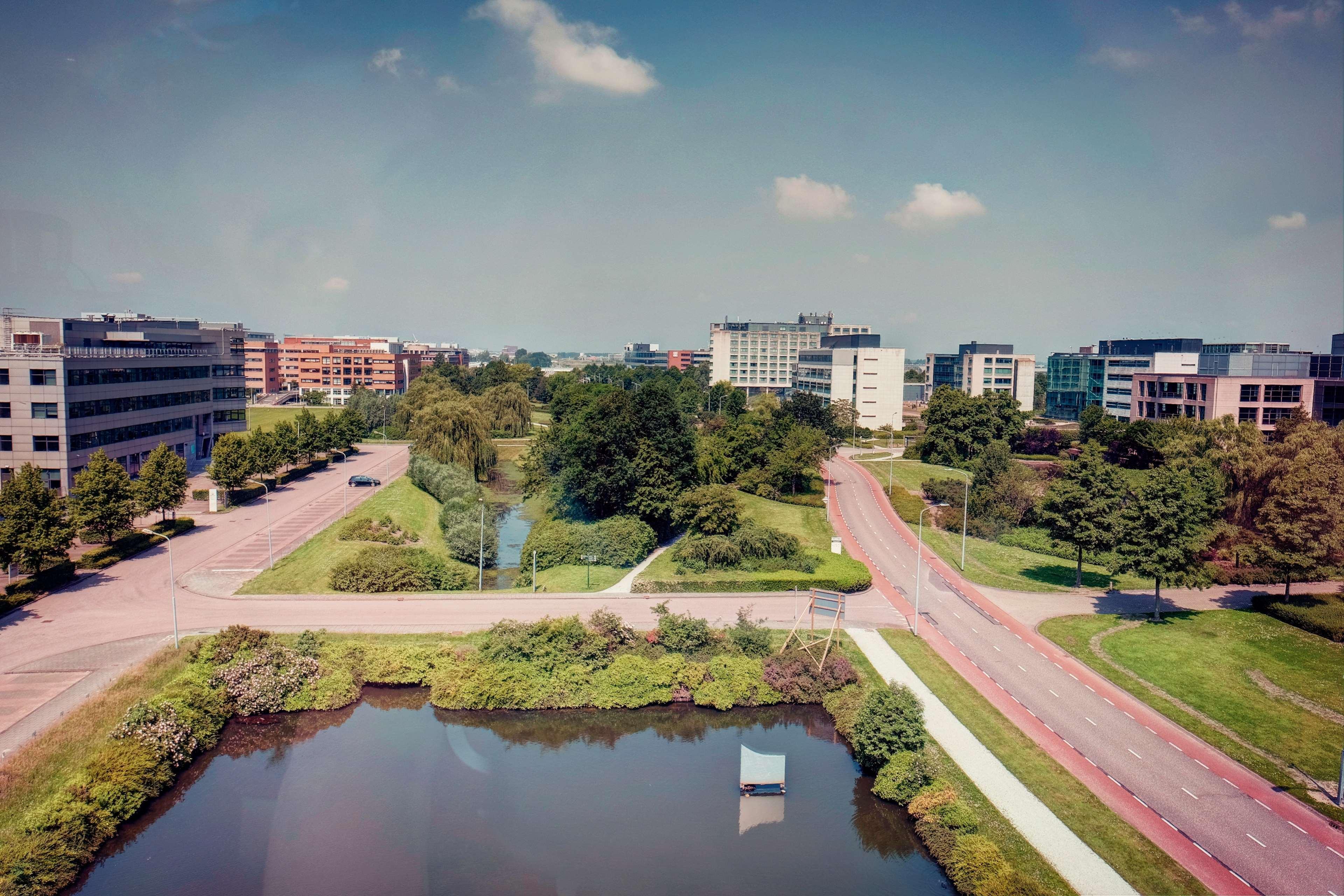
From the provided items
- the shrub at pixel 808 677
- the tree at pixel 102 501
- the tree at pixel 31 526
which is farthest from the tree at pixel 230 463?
the shrub at pixel 808 677

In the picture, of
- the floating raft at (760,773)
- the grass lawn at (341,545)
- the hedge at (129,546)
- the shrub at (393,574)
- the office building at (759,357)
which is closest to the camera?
the floating raft at (760,773)

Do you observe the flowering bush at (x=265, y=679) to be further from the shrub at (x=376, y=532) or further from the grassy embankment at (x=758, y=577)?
the shrub at (x=376, y=532)

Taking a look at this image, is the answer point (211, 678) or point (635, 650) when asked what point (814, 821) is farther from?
point (211, 678)

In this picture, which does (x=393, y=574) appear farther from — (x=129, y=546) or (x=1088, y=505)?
(x=1088, y=505)

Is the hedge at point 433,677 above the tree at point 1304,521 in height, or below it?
below

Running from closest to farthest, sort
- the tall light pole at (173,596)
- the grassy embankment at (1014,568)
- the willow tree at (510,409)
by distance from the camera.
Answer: the tall light pole at (173,596) < the grassy embankment at (1014,568) < the willow tree at (510,409)

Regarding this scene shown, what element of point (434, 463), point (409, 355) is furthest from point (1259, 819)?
point (409, 355)

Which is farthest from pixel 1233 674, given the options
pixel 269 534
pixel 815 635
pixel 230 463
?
pixel 230 463
